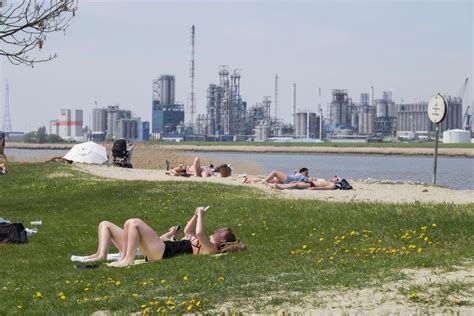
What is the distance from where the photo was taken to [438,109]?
93.8ft

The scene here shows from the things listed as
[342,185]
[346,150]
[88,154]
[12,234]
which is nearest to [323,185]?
[342,185]

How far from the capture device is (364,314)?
8.21m

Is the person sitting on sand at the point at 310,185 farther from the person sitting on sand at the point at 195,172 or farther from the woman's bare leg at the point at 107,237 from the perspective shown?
the woman's bare leg at the point at 107,237

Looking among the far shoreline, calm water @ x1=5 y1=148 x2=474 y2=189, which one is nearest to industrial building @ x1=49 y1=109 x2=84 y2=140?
the far shoreline

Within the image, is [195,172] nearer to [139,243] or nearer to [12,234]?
[12,234]

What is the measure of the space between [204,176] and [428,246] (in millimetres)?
18490

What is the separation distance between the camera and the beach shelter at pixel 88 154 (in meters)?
38.9

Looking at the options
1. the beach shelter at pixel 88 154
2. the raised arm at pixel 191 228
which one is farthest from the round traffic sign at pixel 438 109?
the raised arm at pixel 191 228

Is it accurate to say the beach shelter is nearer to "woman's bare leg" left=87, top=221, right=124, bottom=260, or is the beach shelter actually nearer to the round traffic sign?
the round traffic sign

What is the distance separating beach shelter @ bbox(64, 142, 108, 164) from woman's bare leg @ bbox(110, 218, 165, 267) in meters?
26.1

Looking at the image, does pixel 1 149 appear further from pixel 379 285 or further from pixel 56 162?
pixel 379 285

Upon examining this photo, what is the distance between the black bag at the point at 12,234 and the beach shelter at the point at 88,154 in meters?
22.8

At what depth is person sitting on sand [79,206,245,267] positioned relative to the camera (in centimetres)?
1279

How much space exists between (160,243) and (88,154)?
87.3 ft
